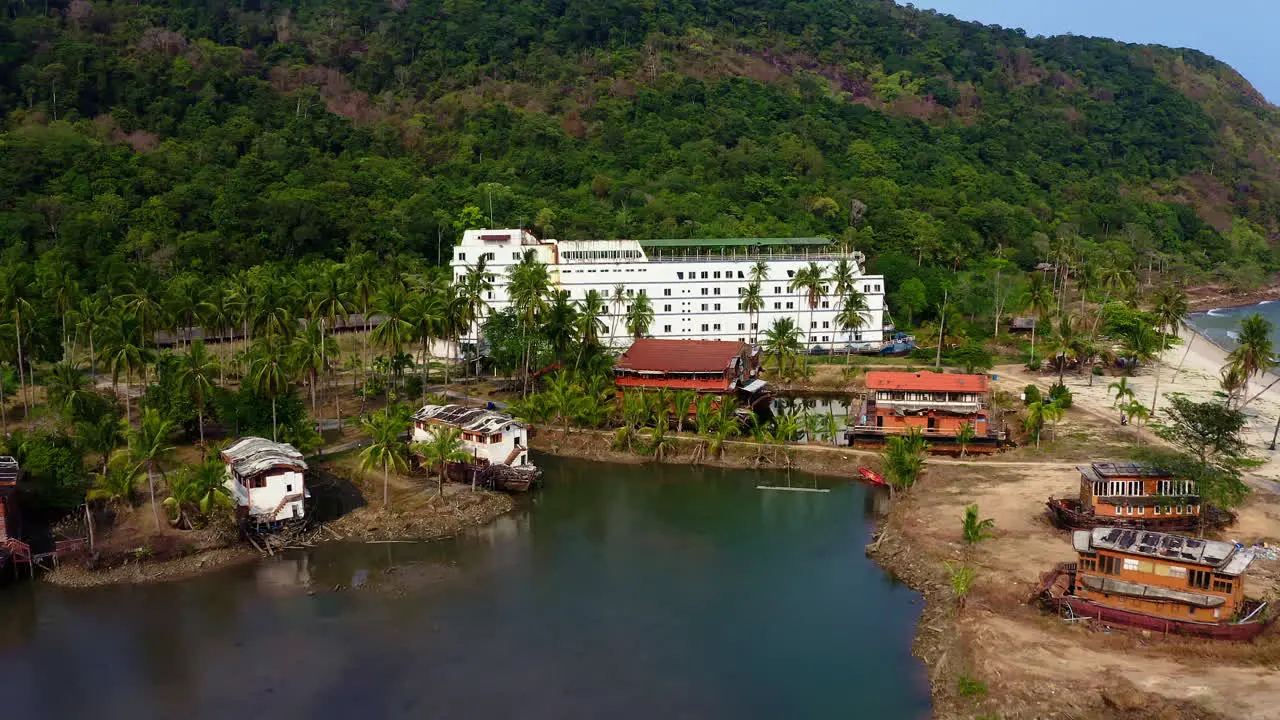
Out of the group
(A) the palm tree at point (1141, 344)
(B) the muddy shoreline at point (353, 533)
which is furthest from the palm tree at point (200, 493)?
(A) the palm tree at point (1141, 344)

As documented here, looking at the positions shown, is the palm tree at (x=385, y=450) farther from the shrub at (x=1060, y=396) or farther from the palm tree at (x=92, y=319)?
the shrub at (x=1060, y=396)

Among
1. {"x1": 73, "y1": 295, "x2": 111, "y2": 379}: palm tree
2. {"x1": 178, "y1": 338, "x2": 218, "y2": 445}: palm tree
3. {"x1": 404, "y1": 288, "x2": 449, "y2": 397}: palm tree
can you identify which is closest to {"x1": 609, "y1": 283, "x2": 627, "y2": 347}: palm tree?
{"x1": 404, "y1": 288, "x2": 449, "y2": 397}: palm tree

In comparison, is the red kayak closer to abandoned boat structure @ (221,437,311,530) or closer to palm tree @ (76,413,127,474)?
abandoned boat structure @ (221,437,311,530)

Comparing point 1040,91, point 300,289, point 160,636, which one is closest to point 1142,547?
point 160,636

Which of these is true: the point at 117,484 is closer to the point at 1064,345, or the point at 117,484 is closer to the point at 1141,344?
the point at 1064,345

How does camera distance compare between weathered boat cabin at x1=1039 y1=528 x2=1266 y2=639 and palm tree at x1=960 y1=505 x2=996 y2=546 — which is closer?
weathered boat cabin at x1=1039 y1=528 x2=1266 y2=639
